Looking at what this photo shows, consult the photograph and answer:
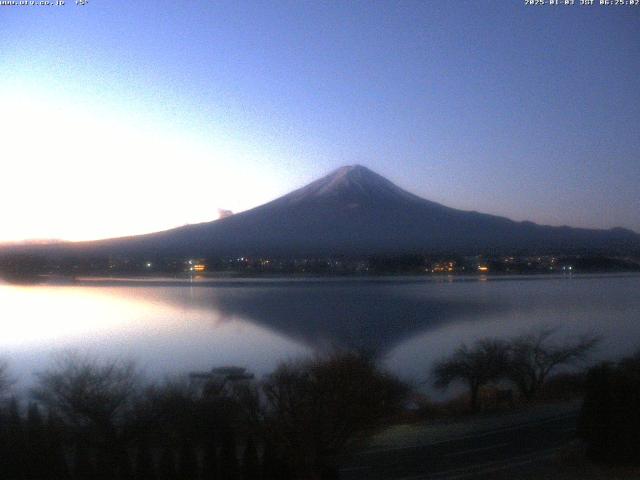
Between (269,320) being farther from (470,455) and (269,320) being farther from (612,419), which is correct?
(612,419)

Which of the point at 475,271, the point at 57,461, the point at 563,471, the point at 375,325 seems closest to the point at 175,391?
the point at 57,461

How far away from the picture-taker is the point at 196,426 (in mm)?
8477

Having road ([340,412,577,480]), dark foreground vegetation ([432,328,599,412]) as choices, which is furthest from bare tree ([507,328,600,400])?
road ([340,412,577,480])

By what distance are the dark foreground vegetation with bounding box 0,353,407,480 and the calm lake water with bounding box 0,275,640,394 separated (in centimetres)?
271

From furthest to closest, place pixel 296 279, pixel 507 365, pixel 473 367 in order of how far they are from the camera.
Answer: pixel 296 279 < pixel 507 365 < pixel 473 367

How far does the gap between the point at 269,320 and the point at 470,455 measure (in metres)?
8.92

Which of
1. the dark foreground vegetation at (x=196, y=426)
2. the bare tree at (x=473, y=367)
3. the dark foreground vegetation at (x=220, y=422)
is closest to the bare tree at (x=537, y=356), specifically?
the bare tree at (x=473, y=367)

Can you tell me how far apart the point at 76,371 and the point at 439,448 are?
16.8 feet

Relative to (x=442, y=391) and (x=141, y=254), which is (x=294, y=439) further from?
(x=141, y=254)

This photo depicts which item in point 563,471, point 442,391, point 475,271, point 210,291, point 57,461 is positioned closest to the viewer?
point 57,461

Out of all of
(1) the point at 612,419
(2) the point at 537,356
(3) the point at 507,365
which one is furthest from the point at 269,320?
(1) the point at 612,419

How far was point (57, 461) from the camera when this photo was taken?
23.7ft

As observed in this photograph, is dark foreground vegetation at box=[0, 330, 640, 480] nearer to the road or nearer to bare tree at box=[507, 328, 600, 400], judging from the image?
the road

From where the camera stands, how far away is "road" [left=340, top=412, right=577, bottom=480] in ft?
26.9
